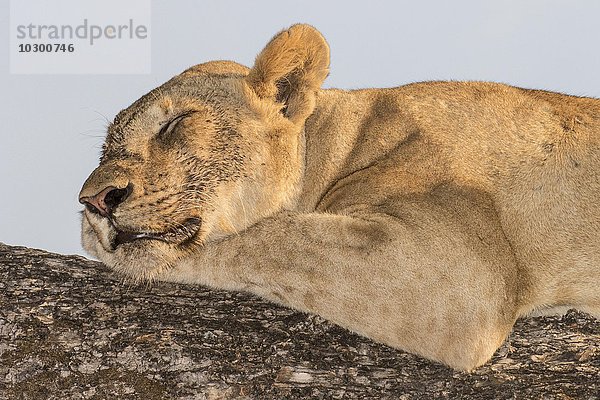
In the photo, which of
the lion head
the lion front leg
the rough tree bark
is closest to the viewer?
the rough tree bark

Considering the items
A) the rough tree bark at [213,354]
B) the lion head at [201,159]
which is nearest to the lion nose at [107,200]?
the lion head at [201,159]

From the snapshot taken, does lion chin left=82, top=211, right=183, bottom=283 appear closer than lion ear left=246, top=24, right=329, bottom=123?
Yes

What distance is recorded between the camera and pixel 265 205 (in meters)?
3.96

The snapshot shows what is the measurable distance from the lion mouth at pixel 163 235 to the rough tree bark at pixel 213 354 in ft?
1.19

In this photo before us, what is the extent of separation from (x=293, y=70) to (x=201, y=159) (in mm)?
752

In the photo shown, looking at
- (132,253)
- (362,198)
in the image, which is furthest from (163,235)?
→ (362,198)

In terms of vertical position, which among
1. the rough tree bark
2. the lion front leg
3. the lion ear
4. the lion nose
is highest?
the lion ear

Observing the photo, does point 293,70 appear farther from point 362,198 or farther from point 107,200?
point 107,200

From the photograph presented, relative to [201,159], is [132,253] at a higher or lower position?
lower

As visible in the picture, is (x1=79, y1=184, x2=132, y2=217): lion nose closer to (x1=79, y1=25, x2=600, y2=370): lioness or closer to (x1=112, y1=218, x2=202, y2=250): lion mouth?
(x1=79, y1=25, x2=600, y2=370): lioness

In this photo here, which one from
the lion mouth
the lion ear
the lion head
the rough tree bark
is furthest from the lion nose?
the lion ear

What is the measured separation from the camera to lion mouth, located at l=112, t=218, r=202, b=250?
3.66 m

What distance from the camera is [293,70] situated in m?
4.15

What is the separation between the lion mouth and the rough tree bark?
0.36 metres
